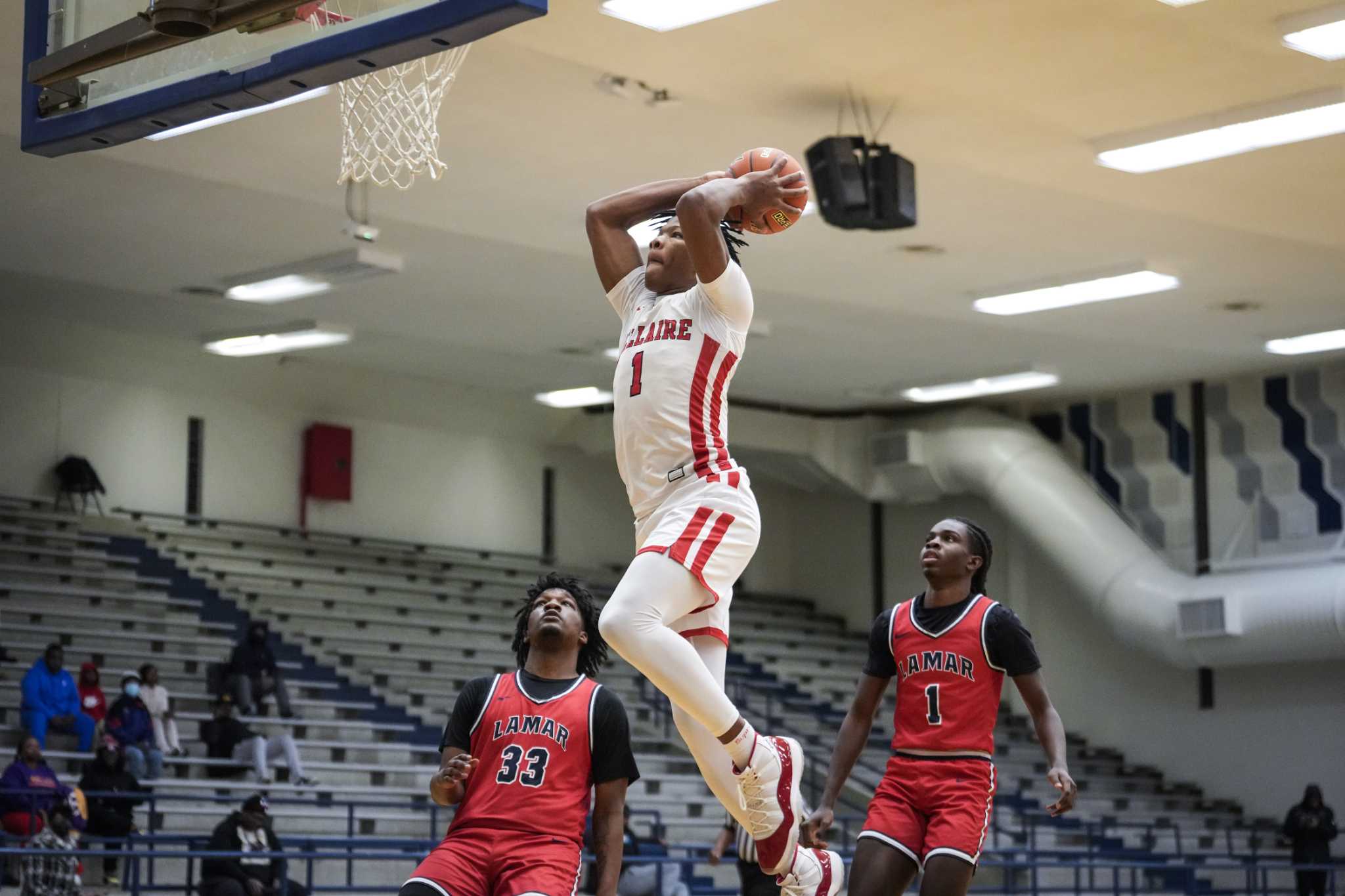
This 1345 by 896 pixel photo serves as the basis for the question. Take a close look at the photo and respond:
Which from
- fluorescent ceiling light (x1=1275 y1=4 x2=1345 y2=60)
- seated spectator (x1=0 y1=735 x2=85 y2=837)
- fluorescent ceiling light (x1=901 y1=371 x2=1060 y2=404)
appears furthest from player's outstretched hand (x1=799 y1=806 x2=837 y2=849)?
fluorescent ceiling light (x1=901 y1=371 x2=1060 y2=404)

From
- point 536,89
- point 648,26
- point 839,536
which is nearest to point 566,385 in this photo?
point 839,536

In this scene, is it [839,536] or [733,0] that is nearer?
[733,0]

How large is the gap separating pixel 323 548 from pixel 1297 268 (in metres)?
13.7

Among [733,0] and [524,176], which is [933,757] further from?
[524,176]

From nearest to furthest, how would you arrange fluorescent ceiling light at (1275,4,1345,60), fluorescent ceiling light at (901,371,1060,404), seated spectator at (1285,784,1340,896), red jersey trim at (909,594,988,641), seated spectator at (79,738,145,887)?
red jersey trim at (909,594,988,641) → fluorescent ceiling light at (1275,4,1345,60) → seated spectator at (79,738,145,887) → seated spectator at (1285,784,1340,896) → fluorescent ceiling light at (901,371,1060,404)

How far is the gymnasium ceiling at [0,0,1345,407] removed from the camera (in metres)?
11.3

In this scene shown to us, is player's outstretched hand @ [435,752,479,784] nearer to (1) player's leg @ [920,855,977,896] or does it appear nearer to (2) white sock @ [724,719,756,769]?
(2) white sock @ [724,719,756,769]

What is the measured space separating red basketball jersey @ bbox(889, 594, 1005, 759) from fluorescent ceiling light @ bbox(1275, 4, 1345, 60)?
5590mm

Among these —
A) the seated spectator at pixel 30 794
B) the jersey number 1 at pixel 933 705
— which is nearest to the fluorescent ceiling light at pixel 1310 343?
the seated spectator at pixel 30 794

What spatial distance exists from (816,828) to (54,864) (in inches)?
327

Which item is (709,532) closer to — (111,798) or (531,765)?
(531,765)

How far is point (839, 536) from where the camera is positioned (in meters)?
30.1

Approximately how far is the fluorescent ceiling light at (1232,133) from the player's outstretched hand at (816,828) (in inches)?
299

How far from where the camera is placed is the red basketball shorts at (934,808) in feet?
20.7
